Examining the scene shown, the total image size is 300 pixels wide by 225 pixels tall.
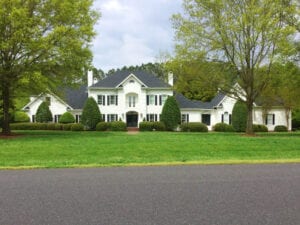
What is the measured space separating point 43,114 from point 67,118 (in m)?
3.21

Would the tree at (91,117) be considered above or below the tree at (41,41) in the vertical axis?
below

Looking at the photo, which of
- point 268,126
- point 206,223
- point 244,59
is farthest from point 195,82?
point 206,223

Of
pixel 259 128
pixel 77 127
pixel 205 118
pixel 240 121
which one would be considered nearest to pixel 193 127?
pixel 240 121

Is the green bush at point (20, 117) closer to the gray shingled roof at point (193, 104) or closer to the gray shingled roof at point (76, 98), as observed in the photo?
the gray shingled roof at point (76, 98)

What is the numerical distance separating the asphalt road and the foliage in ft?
119

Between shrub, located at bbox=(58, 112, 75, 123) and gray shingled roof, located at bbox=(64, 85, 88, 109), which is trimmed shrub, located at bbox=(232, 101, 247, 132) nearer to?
shrub, located at bbox=(58, 112, 75, 123)

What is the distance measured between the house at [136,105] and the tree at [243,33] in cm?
1626

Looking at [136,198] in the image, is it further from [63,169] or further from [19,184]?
[63,169]

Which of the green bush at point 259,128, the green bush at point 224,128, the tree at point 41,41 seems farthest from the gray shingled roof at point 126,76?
the tree at point 41,41

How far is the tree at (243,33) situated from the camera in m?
28.1

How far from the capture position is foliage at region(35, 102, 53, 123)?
45.2 meters

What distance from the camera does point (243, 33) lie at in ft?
94.7

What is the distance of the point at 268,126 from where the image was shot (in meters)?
49.1

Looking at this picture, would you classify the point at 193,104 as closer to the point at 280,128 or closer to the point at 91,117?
the point at 280,128
